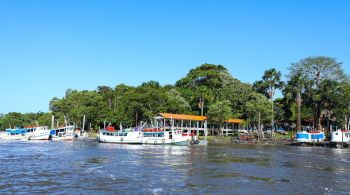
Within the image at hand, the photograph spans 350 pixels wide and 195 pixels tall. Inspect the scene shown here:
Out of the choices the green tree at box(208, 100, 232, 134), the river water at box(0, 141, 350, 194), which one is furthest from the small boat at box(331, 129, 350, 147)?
the river water at box(0, 141, 350, 194)

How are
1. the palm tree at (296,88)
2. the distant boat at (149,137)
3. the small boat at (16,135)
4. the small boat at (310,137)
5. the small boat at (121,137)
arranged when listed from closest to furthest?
the distant boat at (149,137) → the small boat at (121,137) → the small boat at (310,137) → the palm tree at (296,88) → the small boat at (16,135)

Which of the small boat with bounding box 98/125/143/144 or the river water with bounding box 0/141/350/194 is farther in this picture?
the small boat with bounding box 98/125/143/144

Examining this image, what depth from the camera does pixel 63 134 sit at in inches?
3752

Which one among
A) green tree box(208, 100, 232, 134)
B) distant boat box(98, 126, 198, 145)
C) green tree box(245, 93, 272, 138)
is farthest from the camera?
green tree box(208, 100, 232, 134)

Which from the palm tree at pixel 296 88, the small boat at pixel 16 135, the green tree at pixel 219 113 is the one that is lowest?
the small boat at pixel 16 135

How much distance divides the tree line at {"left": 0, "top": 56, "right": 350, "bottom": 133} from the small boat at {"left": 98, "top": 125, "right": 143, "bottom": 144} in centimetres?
1537

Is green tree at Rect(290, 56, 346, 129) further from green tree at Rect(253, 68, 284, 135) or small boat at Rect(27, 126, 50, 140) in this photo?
small boat at Rect(27, 126, 50, 140)

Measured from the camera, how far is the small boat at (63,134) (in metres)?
94.0

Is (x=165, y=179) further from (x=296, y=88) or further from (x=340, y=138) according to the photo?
(x=296, y=88)

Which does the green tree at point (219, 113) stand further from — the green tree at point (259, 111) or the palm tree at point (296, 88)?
the palm tree at point (296, 88)

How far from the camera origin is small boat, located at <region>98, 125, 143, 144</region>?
81062 millimetres

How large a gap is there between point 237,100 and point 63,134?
48.8m

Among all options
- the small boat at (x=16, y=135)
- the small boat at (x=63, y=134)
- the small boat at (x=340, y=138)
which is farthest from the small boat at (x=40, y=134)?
the small boat at (x=340, y=138)

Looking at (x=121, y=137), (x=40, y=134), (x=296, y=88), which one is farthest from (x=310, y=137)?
(x=40, y=134)
